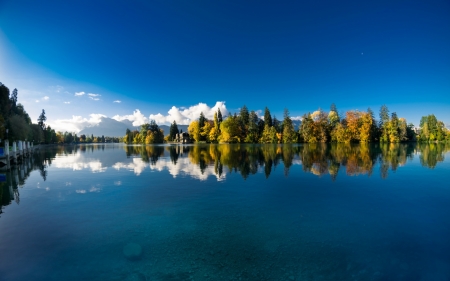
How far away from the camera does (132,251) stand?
6895 mm

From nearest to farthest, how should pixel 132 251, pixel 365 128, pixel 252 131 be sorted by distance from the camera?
pixel 132 251, pixel 365 128, pixel 252 131

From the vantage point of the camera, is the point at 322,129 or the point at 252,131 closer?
the point at 322,129

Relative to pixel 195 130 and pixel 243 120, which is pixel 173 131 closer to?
pixel 195 130

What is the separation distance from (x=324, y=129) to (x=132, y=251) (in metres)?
91.6

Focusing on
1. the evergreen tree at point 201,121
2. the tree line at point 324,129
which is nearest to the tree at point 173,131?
the evergreen tree at point 201,121

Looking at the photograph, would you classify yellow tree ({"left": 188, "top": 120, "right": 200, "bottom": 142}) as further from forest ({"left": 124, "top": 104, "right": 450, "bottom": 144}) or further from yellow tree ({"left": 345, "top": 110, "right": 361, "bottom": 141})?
yellow tree ({"left": 345, "top": 110, "right": 361, "bottom": 141})

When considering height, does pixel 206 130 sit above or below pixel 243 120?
below

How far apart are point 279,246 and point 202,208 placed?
4.53 m

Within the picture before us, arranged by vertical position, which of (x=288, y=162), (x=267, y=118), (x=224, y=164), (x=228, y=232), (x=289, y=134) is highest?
(x=267, y=118)

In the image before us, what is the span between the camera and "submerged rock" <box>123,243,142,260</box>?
21.7 ft

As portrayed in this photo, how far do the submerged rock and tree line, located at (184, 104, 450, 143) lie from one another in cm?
8542

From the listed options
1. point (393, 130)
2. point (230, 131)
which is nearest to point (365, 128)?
point (393, 130)

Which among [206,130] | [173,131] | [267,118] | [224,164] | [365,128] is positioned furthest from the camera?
[173,131]

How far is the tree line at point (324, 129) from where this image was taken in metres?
84.9
